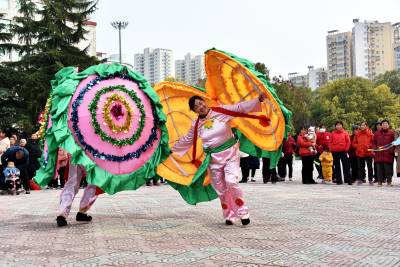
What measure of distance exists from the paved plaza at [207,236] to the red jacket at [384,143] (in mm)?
4634

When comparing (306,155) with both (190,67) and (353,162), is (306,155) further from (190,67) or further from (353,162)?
(190,67)

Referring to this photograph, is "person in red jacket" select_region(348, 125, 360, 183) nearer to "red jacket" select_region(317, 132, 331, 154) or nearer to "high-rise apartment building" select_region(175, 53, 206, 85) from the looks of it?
"red jacket" select_region(317, 132, 331, 154)

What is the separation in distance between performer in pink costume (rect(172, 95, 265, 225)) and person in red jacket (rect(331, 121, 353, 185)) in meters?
8.40

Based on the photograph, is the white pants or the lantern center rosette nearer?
the lantern center rosette

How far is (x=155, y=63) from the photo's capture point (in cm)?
12450

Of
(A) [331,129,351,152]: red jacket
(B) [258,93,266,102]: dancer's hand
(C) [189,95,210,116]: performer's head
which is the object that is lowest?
(A) [331,129,351,152]: red jacket

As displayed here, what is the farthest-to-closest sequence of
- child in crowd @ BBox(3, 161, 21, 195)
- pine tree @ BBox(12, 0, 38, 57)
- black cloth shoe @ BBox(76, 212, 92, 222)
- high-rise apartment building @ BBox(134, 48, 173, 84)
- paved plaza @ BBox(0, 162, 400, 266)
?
high-rise apartment building @ BBox(134, 48, 173, 84)
pine tree @ BBox(12, 0, 38, 57)
child in crowd @ BBox(3, 161, 21, 195)
black cloth shoe @ BBox(76, 212, 92, 222)
paved plaza @ BBox(0, 162, 400, 266)

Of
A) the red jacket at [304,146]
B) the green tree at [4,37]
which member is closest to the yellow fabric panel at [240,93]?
the red jacket at [304,146]

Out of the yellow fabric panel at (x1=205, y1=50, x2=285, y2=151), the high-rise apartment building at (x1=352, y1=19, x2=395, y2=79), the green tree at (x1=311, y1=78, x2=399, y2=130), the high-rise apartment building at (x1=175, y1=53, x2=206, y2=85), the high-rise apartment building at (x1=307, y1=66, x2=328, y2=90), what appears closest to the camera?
the yellow fabric panel at (x1=205, y1=50, x2=285, y2=151)

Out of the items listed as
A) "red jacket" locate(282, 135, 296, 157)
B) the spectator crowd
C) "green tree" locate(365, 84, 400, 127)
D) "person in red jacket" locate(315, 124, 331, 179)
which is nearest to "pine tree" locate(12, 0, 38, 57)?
the spectator crowd

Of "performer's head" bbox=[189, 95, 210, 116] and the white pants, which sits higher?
"performer's head" bbox=[189, 95, 210, 116]

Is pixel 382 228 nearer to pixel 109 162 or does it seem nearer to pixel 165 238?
pixel 165 238

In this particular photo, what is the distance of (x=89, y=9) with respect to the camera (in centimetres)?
3553

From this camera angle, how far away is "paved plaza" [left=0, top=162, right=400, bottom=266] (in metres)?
4.90
